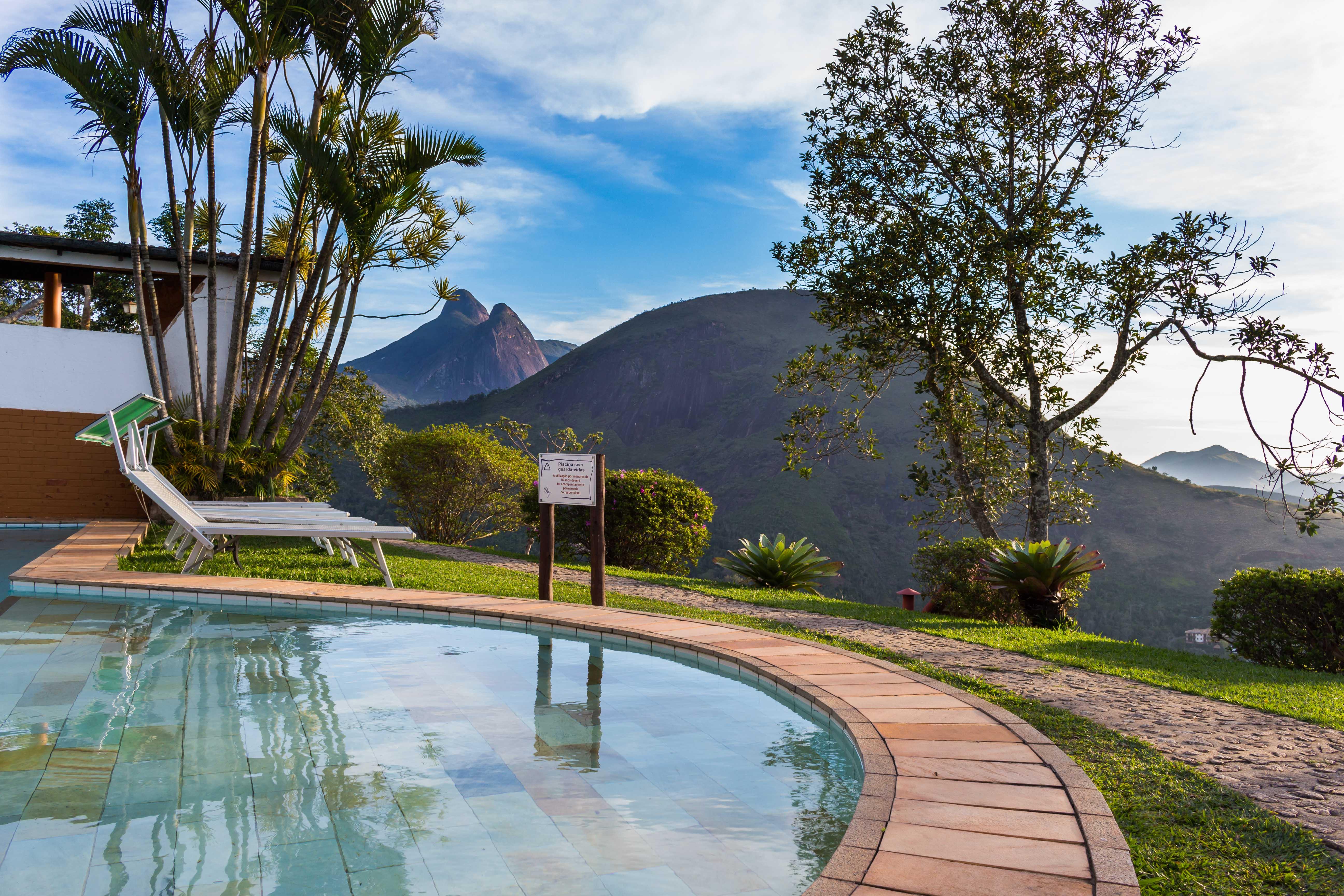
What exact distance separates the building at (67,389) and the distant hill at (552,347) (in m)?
75.9

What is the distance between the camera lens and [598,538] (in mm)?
→ 7141

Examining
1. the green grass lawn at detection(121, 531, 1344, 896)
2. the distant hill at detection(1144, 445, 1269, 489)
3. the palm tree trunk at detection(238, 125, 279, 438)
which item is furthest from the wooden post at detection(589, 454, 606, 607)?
the distant hill at detection(1144, 445, 1269, 489)

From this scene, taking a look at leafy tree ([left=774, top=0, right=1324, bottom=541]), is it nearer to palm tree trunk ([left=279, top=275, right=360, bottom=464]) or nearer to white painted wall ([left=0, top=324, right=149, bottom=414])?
palm tree trunk ([left=279, top=275, right=360, bottom=464])

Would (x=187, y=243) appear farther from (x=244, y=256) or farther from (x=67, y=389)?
(x=67, y=389)

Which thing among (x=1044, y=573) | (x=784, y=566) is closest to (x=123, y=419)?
(x=784, y=566)

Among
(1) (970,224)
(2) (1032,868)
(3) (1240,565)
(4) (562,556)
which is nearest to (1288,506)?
(1) (970,224)

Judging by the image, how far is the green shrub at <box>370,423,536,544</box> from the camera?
50.3 feet

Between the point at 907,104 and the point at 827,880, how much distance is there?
11.3 metres

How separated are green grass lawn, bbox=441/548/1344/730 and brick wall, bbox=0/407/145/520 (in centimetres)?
1070

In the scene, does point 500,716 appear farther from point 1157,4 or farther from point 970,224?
point 1157,4

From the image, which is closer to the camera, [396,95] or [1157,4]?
[1157,4]

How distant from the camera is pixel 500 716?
3947mm

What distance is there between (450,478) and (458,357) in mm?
69061

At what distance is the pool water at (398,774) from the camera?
2393 millimetres
